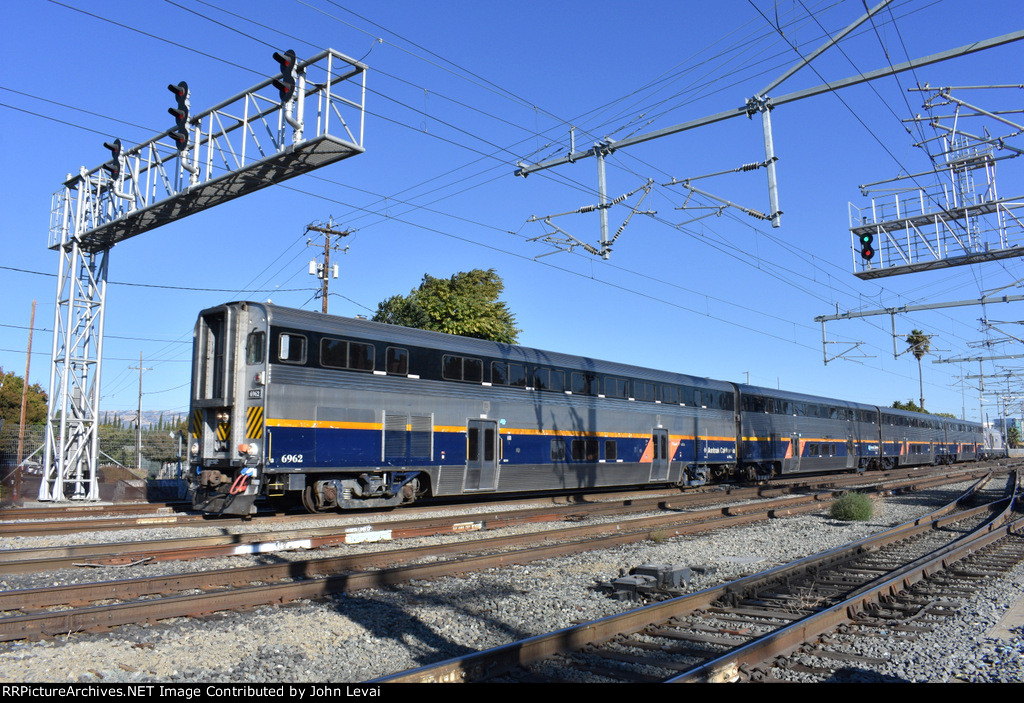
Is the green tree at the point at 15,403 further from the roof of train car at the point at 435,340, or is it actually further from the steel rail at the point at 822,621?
the steel rail at the point at 822,621

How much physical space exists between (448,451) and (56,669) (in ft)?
37.7

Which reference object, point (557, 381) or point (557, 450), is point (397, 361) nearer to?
point (557, 381)

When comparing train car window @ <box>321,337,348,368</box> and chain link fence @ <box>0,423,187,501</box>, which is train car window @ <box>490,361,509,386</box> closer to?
train car window @ <box>321,337,348,368</box>

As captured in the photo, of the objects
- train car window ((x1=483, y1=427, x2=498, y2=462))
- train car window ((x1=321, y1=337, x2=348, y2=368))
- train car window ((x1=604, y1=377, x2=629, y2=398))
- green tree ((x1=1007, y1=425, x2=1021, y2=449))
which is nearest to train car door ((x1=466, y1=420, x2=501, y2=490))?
train car window ((x1=483, y1=427, x2=498, y2=462))

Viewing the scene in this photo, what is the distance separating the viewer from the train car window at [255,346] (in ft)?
44.3

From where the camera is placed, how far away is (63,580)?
8344 millimetres

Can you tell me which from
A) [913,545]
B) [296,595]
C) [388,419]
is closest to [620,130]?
[388,419]

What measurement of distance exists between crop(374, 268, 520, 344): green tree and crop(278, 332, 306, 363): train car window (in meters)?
15.7

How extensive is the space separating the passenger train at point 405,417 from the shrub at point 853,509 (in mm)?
7232

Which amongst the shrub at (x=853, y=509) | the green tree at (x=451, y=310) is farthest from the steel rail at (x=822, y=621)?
the green tree at (x=451, y=310)

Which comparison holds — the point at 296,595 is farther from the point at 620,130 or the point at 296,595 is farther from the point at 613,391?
the point at 613,391

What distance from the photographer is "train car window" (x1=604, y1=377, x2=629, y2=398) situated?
21.7 meters

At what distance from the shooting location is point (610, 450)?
21.6 meters

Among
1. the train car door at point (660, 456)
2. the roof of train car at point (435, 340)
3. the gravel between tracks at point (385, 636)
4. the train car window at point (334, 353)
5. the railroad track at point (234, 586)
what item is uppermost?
the roof of train car at point (435, 340)
